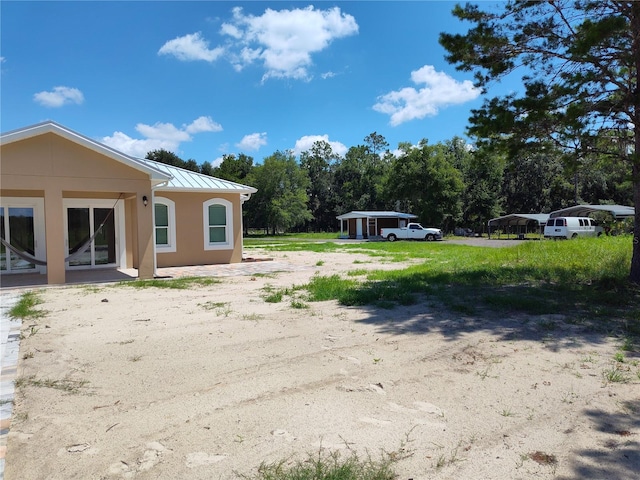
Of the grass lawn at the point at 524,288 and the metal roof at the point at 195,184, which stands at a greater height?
the metal roof at the point at 195,184

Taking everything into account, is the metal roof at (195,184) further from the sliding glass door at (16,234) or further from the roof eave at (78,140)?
the sliding glass door at (16,234)

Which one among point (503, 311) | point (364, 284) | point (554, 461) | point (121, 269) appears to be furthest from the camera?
point (121, 269)

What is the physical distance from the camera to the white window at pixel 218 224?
14406 mm

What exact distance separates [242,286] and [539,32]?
756cm

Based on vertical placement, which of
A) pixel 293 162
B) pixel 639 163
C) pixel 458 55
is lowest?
pixel 639 163

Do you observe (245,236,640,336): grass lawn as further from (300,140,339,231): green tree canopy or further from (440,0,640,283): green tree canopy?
(300,140,339,231): green tree canopy

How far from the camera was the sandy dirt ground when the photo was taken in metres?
2.66

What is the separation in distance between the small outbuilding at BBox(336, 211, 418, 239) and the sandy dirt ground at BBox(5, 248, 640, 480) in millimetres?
33638

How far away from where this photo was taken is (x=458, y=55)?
26.3ft

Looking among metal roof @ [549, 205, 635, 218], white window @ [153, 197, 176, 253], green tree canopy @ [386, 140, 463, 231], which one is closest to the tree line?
green tree canopy @ [386, 140, 463, 231]

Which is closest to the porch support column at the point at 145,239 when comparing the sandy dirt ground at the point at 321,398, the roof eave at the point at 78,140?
the roof eave at the point at 78,140

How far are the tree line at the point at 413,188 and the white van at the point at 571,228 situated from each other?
729cm

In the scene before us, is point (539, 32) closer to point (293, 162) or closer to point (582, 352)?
point (582, 352)

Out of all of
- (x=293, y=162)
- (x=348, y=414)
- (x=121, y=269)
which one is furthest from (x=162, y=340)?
(x=293, y=162)
